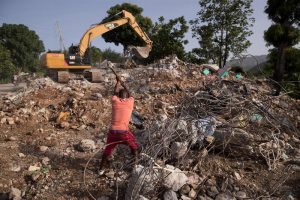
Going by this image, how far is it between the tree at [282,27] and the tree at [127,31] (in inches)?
438

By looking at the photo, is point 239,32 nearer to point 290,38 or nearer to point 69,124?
point 290,38

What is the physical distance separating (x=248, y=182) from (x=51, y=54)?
8.19m

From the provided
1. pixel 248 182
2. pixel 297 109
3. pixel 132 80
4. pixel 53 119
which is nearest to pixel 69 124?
pixel 53 119

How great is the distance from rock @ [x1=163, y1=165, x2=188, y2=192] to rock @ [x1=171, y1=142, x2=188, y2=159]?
40 cm

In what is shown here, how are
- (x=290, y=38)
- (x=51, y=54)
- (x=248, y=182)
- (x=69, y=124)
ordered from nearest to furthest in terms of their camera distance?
(x=248, y=182)
(x=69, y=124)
(x=51, y=54)
(x=290, y=38)

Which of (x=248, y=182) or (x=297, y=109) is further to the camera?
(x=297, y=109)

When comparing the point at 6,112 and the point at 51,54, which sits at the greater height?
the point at 51,54

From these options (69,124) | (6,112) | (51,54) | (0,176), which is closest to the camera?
(0,176)

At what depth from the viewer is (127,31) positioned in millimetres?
22594

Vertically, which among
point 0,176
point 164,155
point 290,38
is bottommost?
point 0,176

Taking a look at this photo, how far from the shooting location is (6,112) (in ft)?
21.9

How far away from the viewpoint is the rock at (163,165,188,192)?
11.5 ft

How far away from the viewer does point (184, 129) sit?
14.0 feet

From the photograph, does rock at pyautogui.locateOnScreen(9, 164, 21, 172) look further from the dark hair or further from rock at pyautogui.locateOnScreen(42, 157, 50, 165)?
the dark hair
